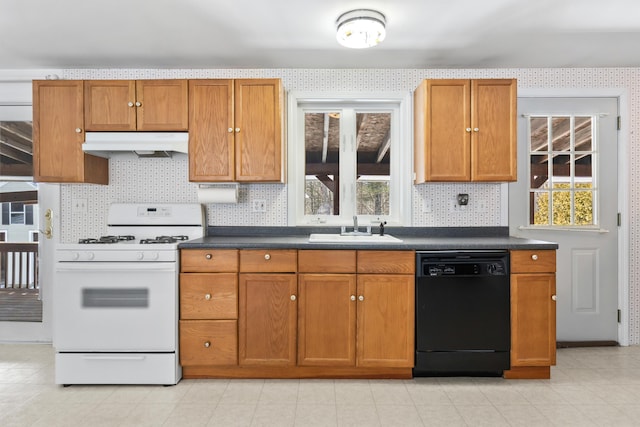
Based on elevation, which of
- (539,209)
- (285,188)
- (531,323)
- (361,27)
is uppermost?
(361,27)

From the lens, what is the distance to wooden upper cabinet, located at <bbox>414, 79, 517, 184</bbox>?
2.86 metres

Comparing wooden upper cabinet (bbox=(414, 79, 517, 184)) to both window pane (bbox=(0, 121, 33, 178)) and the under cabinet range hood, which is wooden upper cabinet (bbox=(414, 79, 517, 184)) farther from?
window pane (bbox=(0, 121, 33, 178))

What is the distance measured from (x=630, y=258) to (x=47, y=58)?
4.90 m

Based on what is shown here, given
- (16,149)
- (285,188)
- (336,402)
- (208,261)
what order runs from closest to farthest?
(336,402) < (208,261) < (285,188) < (16,149)

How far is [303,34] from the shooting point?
8.68 ft

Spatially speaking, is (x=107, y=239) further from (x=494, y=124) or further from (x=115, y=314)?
→ (x=494, y=124)

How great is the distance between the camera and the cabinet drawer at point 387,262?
8.41 ft

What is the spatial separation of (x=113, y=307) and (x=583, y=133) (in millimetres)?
3783

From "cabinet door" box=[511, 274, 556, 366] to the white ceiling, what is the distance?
1.61 meters

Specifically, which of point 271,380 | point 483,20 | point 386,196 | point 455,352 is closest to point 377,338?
point 455,352

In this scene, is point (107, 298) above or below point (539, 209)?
below

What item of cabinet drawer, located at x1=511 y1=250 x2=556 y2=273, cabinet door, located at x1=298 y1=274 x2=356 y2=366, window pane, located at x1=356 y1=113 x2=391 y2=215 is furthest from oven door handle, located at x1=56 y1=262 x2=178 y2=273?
cabinet drawer, located at x1=511 y1=250 x2=556 y2=273

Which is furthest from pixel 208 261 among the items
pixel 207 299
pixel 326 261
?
pixel 326 261

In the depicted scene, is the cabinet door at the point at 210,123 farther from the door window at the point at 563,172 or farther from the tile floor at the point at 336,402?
the door window at the point at 563,172
